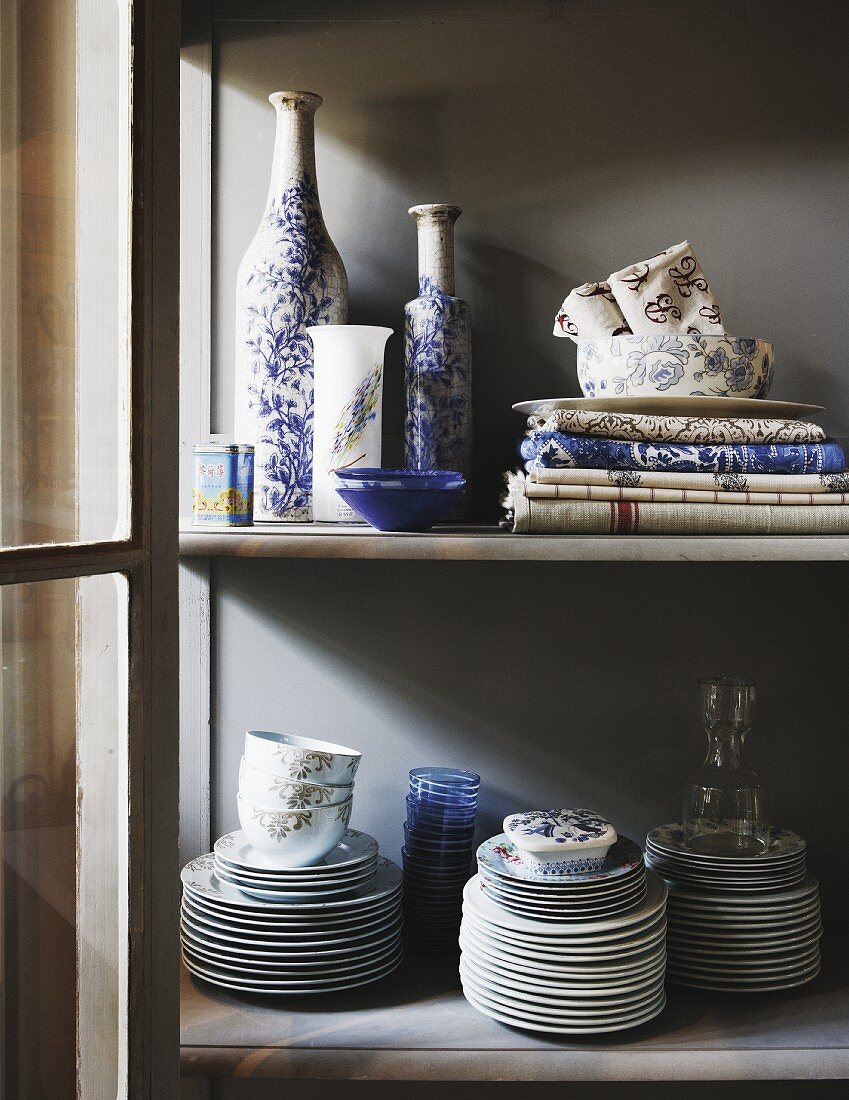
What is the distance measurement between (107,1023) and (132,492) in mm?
447

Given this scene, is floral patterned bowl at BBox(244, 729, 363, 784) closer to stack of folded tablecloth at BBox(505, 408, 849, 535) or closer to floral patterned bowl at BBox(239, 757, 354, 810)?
floral patterned bowl at BBox(239, 757, 354, 810)

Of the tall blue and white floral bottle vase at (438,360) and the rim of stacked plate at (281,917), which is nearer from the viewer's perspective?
the rim of stacked plate at (281,917)

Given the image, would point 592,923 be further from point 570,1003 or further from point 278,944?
point 278,944

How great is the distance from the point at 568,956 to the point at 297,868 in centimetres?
30

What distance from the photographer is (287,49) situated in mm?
1252

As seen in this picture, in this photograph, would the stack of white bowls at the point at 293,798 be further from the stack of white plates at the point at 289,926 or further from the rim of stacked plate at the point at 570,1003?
the rim of stacked plate at the point at 570,1003

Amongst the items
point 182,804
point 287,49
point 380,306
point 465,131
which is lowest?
point 182,804

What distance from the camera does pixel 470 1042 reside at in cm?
97

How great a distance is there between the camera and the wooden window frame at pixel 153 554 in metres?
0.82

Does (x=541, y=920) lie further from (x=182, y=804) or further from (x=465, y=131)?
(x=465, y=131)

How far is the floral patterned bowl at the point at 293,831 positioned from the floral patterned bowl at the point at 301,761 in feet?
0.11

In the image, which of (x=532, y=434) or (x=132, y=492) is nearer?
(x=132, y=492)

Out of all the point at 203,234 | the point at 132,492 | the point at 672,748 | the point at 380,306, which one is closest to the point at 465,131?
the point at 380,306

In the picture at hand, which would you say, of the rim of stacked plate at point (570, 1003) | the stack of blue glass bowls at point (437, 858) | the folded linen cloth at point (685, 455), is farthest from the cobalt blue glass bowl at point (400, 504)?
the rim of stacked plate at point (570, 1003)
